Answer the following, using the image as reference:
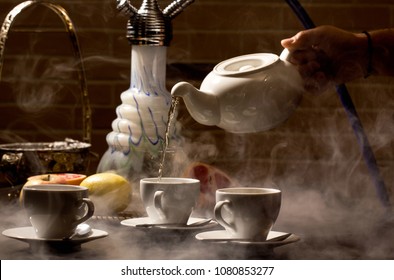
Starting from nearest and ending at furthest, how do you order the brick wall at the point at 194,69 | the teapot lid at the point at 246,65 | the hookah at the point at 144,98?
the teapot lid at the point at 246,65, the hookah at the point at 144,98, the brick wall at the point at 194,69

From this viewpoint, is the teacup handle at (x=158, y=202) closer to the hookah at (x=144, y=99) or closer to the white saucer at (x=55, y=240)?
the white saucer at (x=55, y=240)

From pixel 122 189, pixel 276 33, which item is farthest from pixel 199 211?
pixel 276 33

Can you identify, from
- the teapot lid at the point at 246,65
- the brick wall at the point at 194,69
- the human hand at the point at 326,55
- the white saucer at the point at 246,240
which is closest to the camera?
the white saucer at the point at 246,240

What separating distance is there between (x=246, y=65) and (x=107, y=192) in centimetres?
30

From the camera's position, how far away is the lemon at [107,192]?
118cm

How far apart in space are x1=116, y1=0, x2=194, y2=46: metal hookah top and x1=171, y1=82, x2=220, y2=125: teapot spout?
305 millimetres

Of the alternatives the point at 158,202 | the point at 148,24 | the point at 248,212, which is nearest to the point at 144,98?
the point at 148,24

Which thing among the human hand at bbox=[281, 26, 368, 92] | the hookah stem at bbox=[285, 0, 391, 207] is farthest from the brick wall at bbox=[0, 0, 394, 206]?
the human hand at bbox=[281, 26, 368, 92]

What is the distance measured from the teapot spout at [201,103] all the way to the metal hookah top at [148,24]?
305 millimetres

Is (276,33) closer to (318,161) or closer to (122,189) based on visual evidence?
(318,161)

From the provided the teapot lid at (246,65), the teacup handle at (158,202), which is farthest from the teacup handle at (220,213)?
the teapot lid at (246,65)

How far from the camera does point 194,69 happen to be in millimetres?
2324

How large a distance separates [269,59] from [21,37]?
1346mm

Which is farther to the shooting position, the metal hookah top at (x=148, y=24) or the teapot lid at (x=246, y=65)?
the metal hookah top at (x=148, y=24)
